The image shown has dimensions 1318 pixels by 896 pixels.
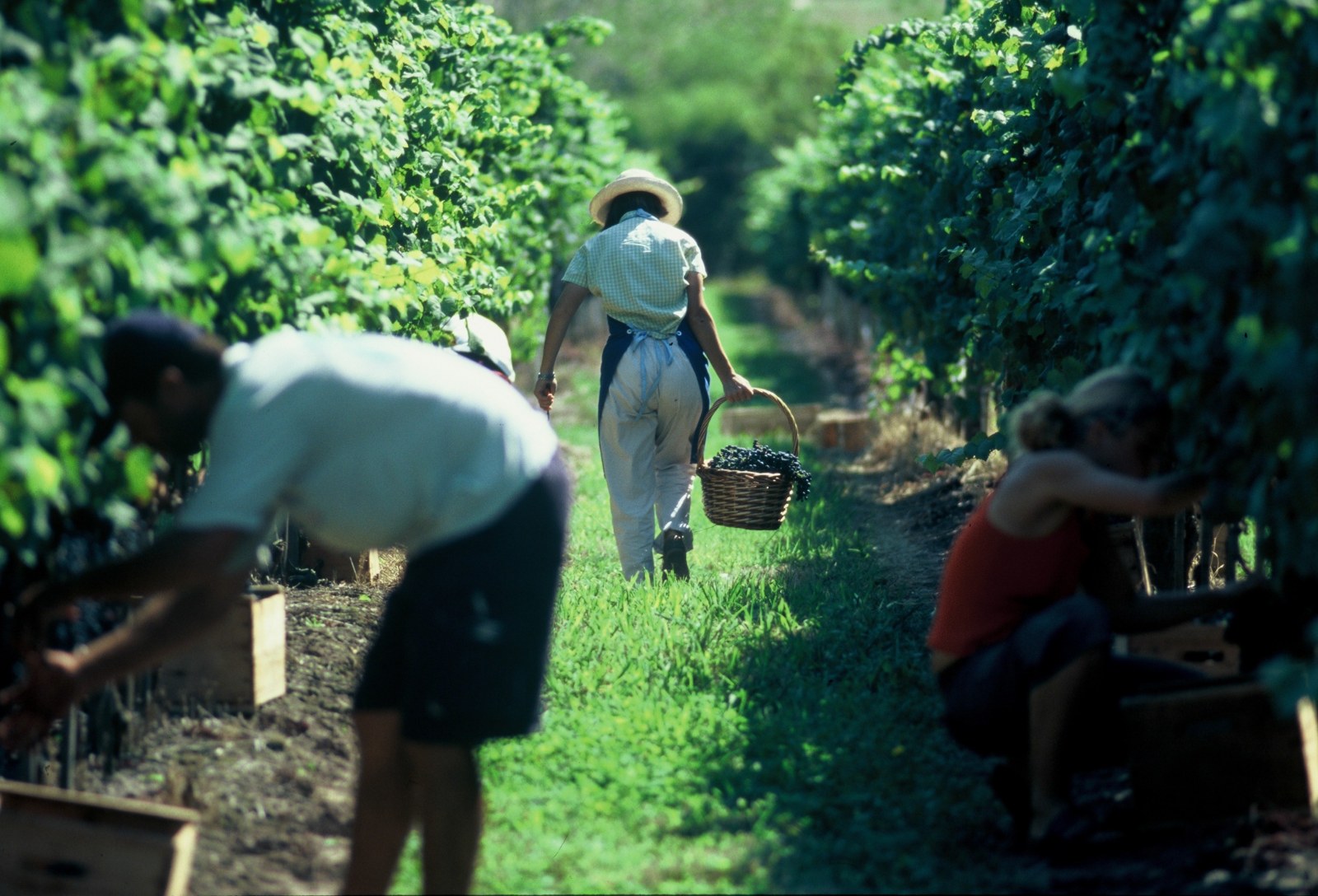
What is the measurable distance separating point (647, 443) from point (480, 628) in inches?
151

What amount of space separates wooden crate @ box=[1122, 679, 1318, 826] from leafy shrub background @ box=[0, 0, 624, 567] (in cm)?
240

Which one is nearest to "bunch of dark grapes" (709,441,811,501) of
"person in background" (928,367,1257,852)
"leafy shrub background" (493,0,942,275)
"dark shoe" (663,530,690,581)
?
"dark shoe" (663,530,690,581)

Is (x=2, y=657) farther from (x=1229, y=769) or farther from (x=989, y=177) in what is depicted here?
(x=989, y=177)

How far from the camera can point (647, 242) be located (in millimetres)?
6746

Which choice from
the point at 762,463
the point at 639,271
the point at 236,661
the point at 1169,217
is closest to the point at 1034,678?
the point at 1169,217

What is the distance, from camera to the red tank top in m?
3.81

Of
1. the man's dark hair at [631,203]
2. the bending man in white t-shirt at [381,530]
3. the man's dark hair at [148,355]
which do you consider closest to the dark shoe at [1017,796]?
the bending man in white t-shirt at [381,530]

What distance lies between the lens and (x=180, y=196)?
3.18 m

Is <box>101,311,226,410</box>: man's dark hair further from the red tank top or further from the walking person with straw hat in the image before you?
the walking person with straw hat

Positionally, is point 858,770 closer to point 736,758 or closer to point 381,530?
point 736,758

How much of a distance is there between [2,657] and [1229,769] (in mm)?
3007

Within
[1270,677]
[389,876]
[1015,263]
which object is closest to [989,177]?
[1015,263]

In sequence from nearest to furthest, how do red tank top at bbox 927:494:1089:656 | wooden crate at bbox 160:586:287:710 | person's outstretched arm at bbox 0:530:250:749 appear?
person's outstretched arm at bbox 0:530:250:749 → red tank top at bbox 927:494:1089:656 → wooden crate at bbox 160:586:287:710

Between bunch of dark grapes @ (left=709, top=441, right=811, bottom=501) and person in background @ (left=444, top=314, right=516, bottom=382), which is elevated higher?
person in background @ (left=444, top=314, right=516, bottom=382)
